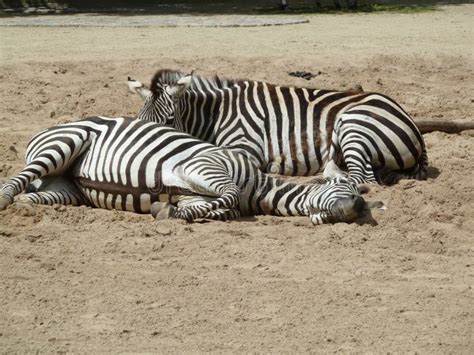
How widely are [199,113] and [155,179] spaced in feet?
5.56

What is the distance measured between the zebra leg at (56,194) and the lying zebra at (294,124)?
1118mm

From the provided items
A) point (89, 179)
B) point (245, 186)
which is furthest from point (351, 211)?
point (89, 179)

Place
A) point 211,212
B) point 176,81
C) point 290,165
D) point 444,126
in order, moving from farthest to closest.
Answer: point 444,126, point 290,165, point 176,81, point 211,212

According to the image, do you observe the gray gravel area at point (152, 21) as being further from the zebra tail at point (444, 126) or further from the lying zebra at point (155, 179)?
the lying zebra at point (155, 179)

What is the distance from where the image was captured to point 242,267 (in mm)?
6547

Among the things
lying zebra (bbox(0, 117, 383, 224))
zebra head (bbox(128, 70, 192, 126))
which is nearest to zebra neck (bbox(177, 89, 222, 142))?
zebra head (bbox(128, 70, 192, 126))

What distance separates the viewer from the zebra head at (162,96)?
9.08 m

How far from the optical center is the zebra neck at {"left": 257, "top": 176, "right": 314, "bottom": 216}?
7949 millimetres

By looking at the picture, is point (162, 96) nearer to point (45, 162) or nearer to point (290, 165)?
point (290, 165)

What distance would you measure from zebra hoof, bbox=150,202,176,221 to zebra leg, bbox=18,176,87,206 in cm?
76

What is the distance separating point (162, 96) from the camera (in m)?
9.19

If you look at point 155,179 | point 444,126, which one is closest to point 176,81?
point 155,179

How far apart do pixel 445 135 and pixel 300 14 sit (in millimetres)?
11785

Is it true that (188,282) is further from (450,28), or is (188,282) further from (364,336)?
(450,28)
